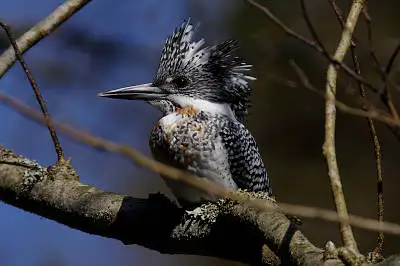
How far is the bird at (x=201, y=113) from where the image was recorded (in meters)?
3.16

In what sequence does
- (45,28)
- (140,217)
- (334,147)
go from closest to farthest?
1. (334,147)
2. (140,217)
3. (45,28)

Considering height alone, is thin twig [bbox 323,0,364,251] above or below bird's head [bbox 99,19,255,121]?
below

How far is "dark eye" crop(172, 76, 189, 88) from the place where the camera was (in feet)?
11.7

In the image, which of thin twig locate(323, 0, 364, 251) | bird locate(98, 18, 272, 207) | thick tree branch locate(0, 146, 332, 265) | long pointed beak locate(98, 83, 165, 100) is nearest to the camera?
thin twig locate(323, 0, 364, 251)

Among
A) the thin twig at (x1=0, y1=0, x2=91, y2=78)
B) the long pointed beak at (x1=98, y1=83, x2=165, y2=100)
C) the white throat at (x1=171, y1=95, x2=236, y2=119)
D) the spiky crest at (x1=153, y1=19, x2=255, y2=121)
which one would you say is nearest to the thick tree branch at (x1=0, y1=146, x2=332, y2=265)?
the thin twig at (x1=0, y1=0, x2=91, y2=78)

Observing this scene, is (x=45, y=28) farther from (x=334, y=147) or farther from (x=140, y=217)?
(x=334, y=147)

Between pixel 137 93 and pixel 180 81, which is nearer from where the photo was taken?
pixel 137 93

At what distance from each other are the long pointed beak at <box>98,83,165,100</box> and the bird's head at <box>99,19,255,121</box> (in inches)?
0.5

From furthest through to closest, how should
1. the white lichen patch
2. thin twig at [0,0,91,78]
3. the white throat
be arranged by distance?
the white throat < thin twig at [0,0,91,78] < the white lichen patch

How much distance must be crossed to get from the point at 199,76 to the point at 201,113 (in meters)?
0.23

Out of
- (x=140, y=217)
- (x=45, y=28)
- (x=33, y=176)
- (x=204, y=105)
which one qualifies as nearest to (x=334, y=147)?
(x=140, y=217)

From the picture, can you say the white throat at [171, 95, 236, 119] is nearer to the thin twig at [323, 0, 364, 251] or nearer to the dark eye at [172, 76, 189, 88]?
the dark eye at [172, 76, 189, 88]

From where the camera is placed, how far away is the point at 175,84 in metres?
3.57

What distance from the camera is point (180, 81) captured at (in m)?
3.59
